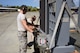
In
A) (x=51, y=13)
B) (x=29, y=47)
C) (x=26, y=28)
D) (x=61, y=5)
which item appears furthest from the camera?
(x=29, y=47)

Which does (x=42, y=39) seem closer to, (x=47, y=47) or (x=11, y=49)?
(x=47, y=47)

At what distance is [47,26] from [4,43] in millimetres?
3339

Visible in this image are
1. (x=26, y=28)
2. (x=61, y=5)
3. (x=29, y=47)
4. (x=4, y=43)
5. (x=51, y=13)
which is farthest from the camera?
(x=4, y=43)

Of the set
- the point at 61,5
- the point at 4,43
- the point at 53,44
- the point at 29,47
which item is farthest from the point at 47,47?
the point at 4,43

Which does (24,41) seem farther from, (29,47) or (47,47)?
(29,47)

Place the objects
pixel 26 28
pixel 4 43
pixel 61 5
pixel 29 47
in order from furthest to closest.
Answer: pixel 4 43 < pixel 29 47 < pixel 26 28 < pixel 61 5

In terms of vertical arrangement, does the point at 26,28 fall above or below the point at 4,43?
above

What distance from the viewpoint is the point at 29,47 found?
8.20 metres

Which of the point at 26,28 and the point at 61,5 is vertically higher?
the point at 61,5

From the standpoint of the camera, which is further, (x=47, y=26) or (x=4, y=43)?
(x=4, y=43)

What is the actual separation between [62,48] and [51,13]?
133cm

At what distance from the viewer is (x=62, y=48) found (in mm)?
5691

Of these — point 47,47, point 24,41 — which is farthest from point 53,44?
point 24,41

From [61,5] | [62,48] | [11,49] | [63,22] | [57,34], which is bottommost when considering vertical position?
[11,49]
